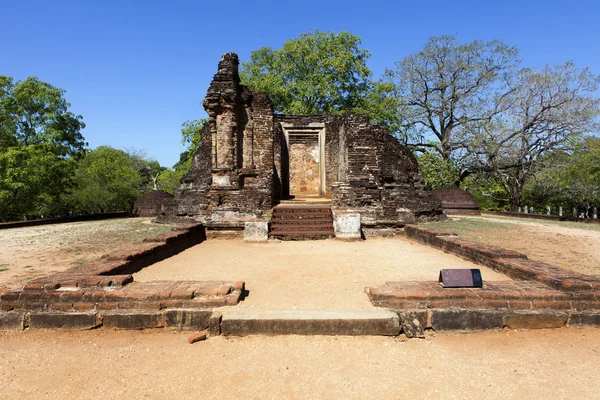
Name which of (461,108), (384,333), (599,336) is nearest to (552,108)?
(461,108)

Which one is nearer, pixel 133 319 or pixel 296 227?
pixel 133 319

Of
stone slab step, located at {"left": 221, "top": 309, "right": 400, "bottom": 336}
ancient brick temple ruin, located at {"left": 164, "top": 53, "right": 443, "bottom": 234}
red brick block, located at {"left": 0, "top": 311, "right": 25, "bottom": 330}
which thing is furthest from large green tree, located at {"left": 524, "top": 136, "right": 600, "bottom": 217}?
red brick block, located at {"left": 0, "top": 311, "right": 25, "bottom": 330}

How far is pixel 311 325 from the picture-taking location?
2859mm

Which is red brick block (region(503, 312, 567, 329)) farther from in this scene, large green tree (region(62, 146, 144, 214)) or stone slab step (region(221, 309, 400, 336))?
large green tree (region(62, 146, 144, 214))

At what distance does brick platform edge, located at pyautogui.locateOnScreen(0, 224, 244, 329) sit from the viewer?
3.07 metres

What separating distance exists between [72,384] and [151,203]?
621 inches

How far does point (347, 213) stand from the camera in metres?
8.59

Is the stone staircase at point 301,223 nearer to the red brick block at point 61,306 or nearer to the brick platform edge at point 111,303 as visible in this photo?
the brick platform edge at point 111,303

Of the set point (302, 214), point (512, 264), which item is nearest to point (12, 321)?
point (512, 264)

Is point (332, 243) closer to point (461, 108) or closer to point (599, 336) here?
point (599, 336)

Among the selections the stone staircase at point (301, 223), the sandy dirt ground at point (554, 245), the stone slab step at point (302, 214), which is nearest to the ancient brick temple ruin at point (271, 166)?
the stone slab step at point (302, 214)

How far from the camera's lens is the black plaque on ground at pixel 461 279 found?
3.25 meters

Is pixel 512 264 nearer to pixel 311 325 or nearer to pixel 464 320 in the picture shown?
pixel 464 320

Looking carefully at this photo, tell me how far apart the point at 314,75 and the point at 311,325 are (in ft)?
70.1
